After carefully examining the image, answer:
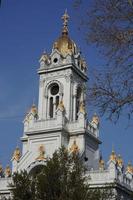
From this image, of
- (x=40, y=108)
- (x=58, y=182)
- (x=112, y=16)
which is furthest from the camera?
(x=40, y=108)

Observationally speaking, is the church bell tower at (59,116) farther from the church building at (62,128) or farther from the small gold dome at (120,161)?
the small gold dome at (120,161)

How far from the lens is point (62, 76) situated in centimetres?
5278

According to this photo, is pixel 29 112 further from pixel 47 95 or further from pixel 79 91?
pixel 79 91

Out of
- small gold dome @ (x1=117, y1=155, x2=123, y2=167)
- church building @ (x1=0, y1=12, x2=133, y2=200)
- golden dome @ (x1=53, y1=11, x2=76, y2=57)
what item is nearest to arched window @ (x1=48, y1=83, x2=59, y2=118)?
church building @ (x1=0, y1=12, x2=133, y2=200)

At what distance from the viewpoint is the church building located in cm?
4506

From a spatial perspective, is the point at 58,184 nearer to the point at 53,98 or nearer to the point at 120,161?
the point at 120,161

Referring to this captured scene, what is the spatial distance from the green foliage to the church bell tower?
56.8 feet

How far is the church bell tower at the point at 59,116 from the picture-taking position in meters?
48.3

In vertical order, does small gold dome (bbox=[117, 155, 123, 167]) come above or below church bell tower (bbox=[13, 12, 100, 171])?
below

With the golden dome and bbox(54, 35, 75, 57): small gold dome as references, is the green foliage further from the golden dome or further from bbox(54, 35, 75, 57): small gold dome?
bbox(54, 35, 75, 57): small gold dome

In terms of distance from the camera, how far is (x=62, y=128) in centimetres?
4797

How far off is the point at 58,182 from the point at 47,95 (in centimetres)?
2737

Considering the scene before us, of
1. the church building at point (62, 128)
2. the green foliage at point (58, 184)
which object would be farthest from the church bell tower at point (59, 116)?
the green foliage at point (58, 184)

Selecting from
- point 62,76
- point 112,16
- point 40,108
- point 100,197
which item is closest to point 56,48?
point 62,76
